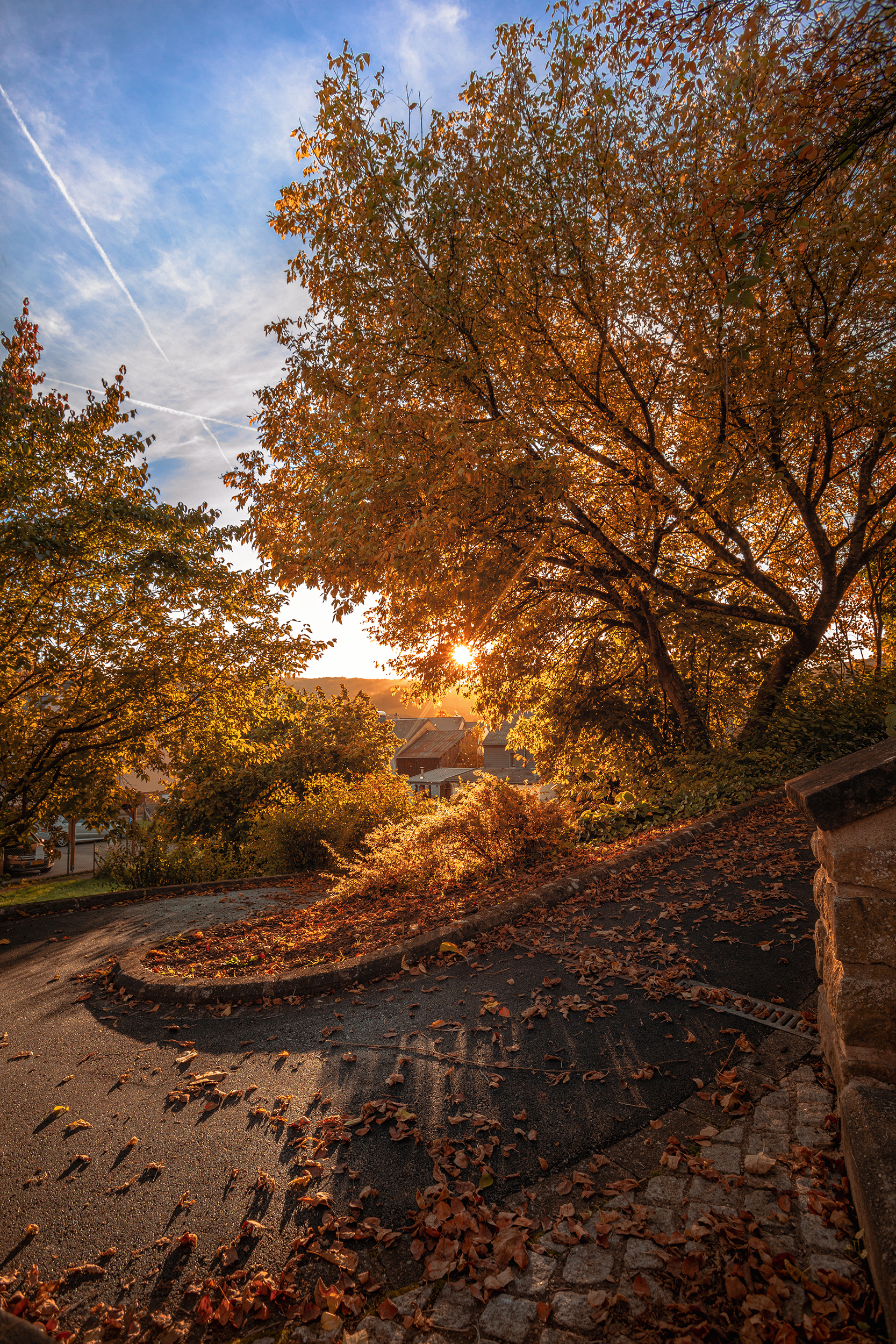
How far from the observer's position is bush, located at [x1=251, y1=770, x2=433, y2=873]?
1161 centimetres

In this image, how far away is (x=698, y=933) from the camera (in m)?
4.71

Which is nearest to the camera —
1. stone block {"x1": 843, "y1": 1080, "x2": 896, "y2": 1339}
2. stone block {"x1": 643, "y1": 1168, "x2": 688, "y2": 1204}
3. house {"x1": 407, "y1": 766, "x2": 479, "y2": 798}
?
stone block {"x1": 843, "y1": 1080, "x2": 896, "y2": 1339}

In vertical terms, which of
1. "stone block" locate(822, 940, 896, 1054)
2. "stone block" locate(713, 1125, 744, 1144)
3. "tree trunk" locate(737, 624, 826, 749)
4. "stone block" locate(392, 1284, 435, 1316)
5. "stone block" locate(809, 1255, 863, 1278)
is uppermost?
"tree trunk" locate(737, 624, 826, 749)

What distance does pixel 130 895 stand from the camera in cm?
1025

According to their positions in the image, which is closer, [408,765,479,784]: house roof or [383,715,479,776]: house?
[408,765,479,784]: house roof

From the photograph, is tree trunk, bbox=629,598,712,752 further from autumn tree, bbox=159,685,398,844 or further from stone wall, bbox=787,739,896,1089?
stone wall, bbox=787,739,896,1089

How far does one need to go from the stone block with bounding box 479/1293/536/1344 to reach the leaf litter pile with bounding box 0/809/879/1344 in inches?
1.4

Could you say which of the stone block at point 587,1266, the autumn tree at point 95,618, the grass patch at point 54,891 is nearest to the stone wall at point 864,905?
the stone block at point 587,1266

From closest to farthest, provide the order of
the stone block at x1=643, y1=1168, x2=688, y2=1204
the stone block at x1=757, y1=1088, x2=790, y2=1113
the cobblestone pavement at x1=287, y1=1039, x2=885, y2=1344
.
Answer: the cobblestone pavement at x1=287, y1=1039, x2=885, y2=1344 < the stone block at x1=643, y1=1168, x2=688, y2=1204 < the stone block at x1=757, y1=1088, x2=790, y2=1113

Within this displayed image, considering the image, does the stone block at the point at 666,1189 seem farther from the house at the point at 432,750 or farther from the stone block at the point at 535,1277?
the house at the point at 432,750

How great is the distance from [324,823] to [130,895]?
11.4ft

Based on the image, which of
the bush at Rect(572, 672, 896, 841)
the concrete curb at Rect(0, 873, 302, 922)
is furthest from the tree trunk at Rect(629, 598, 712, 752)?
the concrete curb at Rect(0, 873, 302, 922)

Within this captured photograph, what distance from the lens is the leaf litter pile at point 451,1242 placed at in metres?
1.93

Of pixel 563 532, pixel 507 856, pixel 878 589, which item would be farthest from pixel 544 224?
pixel 878 589
